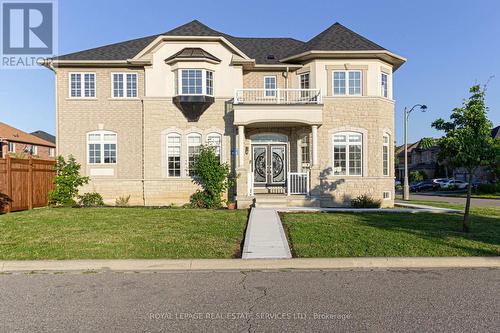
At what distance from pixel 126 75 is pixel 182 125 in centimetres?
392

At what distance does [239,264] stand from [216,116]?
478 inches

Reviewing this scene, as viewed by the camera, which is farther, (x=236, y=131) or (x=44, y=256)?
(x=236, y=131)

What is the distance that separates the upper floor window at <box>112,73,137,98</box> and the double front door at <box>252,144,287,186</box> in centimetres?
690

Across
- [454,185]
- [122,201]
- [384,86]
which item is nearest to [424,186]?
[454,185]

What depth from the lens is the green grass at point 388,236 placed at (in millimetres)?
8102

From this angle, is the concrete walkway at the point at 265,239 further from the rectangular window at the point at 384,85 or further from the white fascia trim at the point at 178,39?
the rectangular window at the point at 384,85

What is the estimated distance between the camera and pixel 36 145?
47406mm

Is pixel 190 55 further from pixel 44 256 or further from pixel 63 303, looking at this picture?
pixel 63 303

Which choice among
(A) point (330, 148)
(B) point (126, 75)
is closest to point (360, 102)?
(A) point (330, 148)

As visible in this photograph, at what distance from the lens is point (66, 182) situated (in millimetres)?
17719

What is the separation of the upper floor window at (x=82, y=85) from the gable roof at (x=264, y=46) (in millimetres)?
912

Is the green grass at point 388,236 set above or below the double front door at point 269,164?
below

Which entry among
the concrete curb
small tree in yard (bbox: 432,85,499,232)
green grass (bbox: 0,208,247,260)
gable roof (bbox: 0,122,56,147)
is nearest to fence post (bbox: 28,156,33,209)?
green grass (bbox: 0,208,247,260)

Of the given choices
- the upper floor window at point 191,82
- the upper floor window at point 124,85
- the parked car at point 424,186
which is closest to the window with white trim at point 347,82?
the upper floor window at point 191,82
